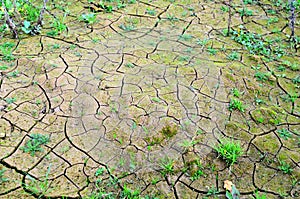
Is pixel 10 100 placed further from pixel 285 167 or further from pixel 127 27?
pixel 285 167

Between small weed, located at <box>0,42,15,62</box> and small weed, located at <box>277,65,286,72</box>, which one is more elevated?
small weed, located at <box>0,42,15,62</box>

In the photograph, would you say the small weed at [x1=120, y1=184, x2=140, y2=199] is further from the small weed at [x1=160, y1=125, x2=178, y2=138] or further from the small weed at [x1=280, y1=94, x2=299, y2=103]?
the small weed at [x1=280, y1=94, x2=299, y2=103]

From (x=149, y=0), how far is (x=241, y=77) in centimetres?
193

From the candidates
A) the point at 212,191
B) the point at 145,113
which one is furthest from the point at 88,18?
the point at 212,191

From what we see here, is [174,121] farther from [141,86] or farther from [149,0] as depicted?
[149,0]

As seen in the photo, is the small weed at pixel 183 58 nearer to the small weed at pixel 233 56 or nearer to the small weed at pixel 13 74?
the small weed at pixel 233 56

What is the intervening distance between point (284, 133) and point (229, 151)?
58 centimetres

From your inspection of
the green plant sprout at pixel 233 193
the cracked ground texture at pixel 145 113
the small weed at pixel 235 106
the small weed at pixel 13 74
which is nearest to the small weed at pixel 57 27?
the cracked ground texture at pixel 145 113

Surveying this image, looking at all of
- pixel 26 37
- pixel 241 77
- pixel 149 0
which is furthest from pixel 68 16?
pixel 241 77

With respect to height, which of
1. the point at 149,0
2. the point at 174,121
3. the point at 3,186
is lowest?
the point at 3,186

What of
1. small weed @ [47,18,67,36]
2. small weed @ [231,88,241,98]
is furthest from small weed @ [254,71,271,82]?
small weed @ [47,18,67,36]

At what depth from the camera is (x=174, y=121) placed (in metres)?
3.07

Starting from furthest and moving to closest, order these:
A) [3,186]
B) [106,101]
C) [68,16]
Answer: [68,16] → [106,101] → [3,186]

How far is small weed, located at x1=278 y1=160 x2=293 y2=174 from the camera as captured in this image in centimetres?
283
